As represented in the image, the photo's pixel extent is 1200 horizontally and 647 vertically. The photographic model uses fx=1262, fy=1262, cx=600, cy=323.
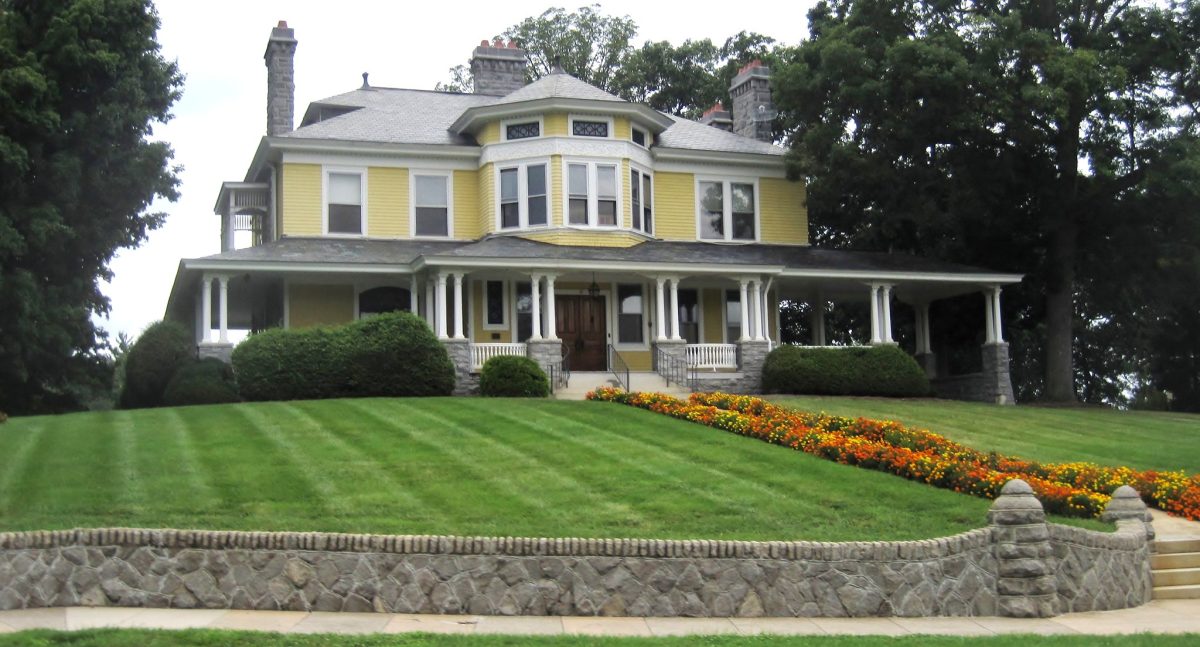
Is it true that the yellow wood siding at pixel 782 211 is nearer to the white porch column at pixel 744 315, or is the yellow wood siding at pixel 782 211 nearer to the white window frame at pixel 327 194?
the white porch column at pixel 744 315

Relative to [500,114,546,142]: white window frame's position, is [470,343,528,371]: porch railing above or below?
below

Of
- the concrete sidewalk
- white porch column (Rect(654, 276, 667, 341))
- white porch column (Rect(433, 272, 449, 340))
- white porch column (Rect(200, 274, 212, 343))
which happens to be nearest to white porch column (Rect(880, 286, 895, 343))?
white porch column (Rect(654, 276, 667, 341))

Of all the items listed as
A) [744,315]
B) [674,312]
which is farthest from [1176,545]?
[744,315]

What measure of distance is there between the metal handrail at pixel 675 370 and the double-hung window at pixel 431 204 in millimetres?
6553

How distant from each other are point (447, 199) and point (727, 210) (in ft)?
24.3

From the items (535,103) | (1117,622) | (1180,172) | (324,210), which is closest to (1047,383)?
(1180,172)

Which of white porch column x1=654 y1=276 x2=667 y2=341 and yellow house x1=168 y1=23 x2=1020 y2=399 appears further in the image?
white porch column x1=654 y1=276 x2=667 y2=341

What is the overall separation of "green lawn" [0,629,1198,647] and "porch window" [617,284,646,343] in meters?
20.4

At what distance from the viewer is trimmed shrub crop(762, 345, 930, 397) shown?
2789 cm

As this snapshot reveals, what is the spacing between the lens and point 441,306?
2695 centimetres

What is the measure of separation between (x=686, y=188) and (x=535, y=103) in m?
5.03

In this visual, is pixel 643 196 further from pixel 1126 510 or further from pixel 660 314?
pixel 1126 510

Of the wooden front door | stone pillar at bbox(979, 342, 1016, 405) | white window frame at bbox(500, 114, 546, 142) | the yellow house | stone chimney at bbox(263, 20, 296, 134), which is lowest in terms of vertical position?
stone pillar at bbox(979, 342, 1016, 405)

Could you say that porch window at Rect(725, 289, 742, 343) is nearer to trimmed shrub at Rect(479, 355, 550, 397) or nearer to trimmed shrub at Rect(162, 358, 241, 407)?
trimmed shrub at Rect(479, 355, 550, 397)
